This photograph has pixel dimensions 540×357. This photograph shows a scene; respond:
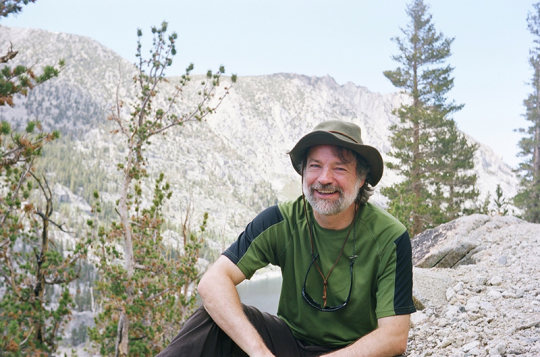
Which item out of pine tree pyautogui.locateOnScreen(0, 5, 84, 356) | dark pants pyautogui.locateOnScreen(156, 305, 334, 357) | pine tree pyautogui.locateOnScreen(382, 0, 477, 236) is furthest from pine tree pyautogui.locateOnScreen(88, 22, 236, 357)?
pine tree pyautogui.locateOnScreen(382, 0, 477, 236)

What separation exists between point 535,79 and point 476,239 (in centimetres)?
2940

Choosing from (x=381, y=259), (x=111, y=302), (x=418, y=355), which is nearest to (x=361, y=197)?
(x=381, y=259)

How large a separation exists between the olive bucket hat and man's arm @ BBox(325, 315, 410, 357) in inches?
33.3

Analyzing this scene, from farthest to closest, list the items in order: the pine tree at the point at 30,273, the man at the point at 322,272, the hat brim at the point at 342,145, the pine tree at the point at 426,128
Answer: the pine tree at the point at 426,128
the pine tree at the point at 30,273
the hat brim at the point at 342,145
the man at the point at 322,272

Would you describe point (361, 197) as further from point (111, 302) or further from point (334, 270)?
point (111, 302)

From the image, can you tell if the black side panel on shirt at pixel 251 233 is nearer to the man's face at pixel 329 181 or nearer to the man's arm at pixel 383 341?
the man's face at pixel 329 181

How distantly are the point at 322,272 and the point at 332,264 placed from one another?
74mm

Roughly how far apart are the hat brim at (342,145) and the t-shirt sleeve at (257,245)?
15.1 inches

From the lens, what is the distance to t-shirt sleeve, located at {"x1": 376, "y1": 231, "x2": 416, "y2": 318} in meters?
2.21

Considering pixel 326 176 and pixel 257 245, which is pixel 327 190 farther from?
pixel 257 245

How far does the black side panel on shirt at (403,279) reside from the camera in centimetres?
221

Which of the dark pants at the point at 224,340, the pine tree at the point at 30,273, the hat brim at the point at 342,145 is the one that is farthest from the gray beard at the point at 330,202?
the pine tree at the point at 30,273

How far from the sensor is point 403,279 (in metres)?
2.25

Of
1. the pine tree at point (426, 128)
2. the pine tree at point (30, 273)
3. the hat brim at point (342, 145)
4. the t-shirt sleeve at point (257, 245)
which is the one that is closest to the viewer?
the hat brim at point (342, 145)
